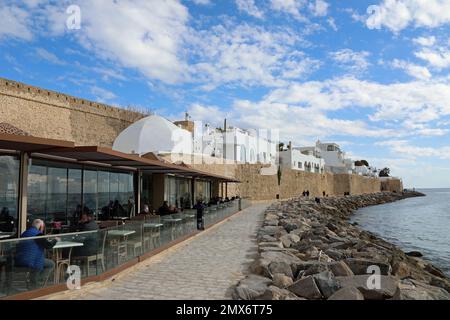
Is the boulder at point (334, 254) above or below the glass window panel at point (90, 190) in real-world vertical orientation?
below

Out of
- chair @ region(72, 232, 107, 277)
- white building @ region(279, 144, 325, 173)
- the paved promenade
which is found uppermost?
white building @ region(279, 144, 325, 173)

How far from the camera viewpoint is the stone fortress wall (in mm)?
29656

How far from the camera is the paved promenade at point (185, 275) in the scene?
6.05m

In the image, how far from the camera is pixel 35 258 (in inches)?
217

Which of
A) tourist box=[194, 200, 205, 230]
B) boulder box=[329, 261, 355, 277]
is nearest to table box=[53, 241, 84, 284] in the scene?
boulder box=[329, 261, 355, 277]

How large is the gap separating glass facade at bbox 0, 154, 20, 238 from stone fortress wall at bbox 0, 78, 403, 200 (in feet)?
66.1

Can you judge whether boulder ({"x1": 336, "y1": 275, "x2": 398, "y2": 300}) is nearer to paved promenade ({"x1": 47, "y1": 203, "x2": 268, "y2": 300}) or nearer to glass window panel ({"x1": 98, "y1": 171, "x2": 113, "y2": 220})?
paved promenade ({"x1": 47, "y1": 203, "x2": 268, "y2": 300})

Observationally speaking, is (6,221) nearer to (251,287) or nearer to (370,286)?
(251,287)

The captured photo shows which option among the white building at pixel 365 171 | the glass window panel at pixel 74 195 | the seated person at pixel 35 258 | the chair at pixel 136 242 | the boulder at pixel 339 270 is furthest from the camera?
the white building at pixel 365 171

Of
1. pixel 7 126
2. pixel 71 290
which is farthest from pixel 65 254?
pixel 7 126

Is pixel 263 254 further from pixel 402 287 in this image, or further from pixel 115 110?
pixel 115 110

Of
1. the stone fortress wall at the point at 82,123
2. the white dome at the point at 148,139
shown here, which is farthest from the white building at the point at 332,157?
the white dome at the point at 148,139

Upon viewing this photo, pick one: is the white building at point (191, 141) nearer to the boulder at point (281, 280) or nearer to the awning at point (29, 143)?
the awning at point (29, 143)

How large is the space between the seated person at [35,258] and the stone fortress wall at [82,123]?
73.2 ft
